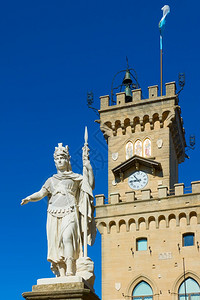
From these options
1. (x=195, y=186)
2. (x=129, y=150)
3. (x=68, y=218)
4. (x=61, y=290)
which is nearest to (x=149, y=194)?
(x=195, y=186)

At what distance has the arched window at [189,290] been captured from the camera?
45.8 metres

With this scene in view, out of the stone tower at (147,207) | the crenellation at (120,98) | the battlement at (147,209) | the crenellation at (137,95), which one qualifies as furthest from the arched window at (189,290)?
the crenellation at (120,98)

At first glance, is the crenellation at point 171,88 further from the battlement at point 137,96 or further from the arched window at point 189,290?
the arched window at point 189,290

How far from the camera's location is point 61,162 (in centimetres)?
1173

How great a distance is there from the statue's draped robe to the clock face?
40.5 meters

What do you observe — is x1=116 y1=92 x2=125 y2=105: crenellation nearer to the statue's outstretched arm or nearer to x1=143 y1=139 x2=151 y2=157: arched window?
x1=143 y1=139 x2=151 y2=157: arched window

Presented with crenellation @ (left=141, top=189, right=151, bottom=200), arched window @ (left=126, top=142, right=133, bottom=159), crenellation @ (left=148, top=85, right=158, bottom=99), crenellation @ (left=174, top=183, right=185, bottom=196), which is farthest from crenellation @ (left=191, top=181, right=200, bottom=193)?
crenellation @ (left=148, top=85, right=158, bottom=99)

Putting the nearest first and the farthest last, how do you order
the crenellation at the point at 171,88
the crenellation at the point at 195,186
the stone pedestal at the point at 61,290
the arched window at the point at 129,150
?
1. the stone pedestal at the point at 61,290
2. the crenellation at the point at 195,186
3. the crenellation at the point at 171,88
4. the arched window at the point at 129,150

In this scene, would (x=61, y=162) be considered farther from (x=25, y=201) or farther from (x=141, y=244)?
(x=141, y=244)

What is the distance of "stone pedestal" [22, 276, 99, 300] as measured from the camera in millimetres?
10102

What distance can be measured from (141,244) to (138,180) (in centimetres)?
554

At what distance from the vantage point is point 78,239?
36.2 feet

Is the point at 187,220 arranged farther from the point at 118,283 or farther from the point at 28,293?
the point at 28,293

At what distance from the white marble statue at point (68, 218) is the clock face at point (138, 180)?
133 feet
